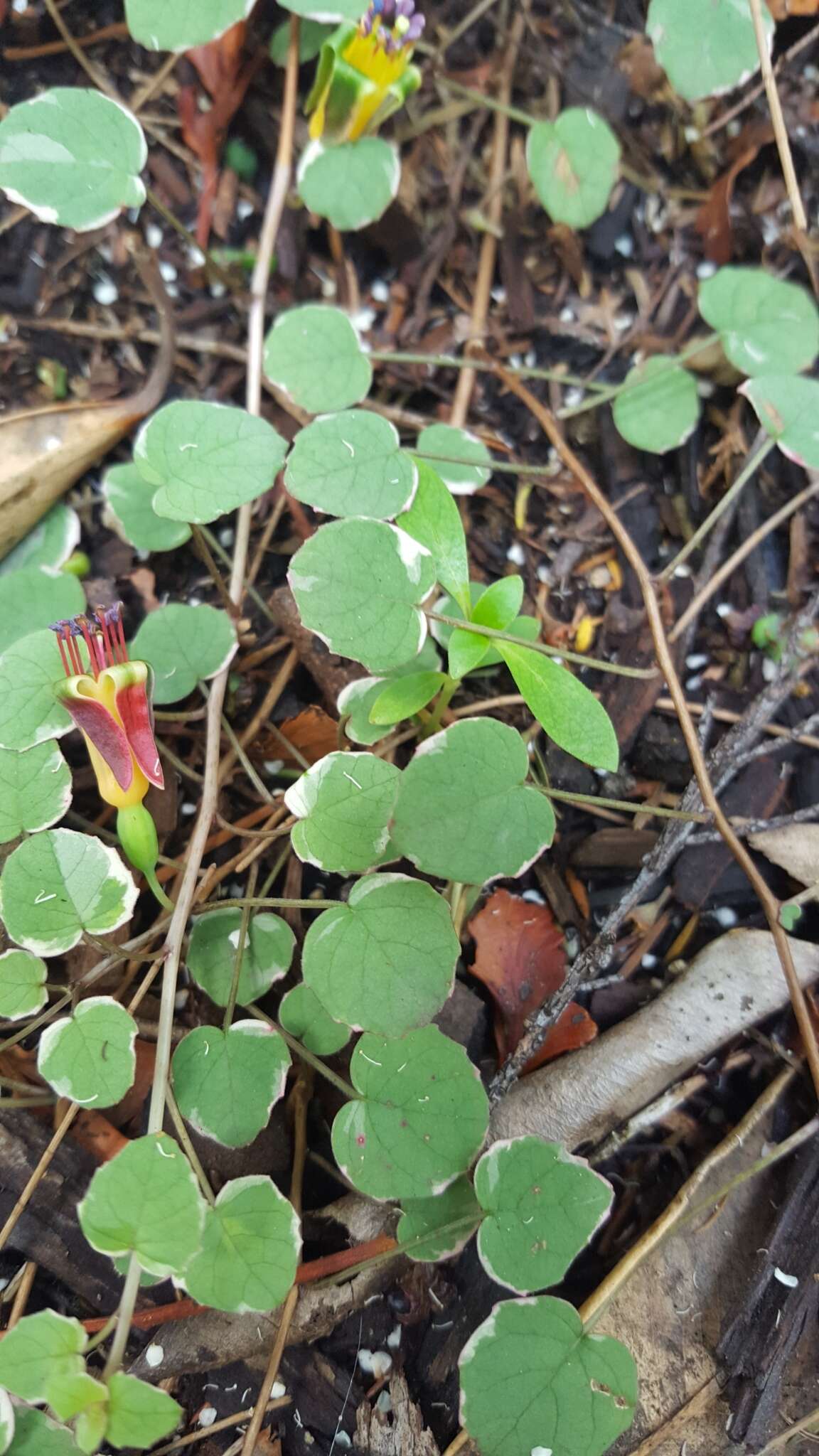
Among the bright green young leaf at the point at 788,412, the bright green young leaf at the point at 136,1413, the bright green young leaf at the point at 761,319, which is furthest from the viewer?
the bright green young leaf at the point at 761,319

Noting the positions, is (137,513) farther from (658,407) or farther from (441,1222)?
(441,1222)

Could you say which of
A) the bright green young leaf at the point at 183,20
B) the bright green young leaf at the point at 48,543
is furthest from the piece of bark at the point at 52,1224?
the bright green young leaf at the point at 183,20

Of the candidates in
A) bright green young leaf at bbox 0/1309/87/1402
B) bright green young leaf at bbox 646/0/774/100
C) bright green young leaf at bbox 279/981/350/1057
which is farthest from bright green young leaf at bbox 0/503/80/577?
bright green young leaf at bbox 646/0/774/100

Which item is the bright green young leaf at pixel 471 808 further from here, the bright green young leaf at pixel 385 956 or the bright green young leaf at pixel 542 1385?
the bright green young leaf at pixel 542 1385

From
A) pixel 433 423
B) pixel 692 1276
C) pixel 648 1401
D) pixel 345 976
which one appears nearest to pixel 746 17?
pixel 433 423

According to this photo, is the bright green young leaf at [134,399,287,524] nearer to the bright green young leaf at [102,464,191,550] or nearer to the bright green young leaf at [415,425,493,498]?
the bright green young leaf at [102,464,191,550]
